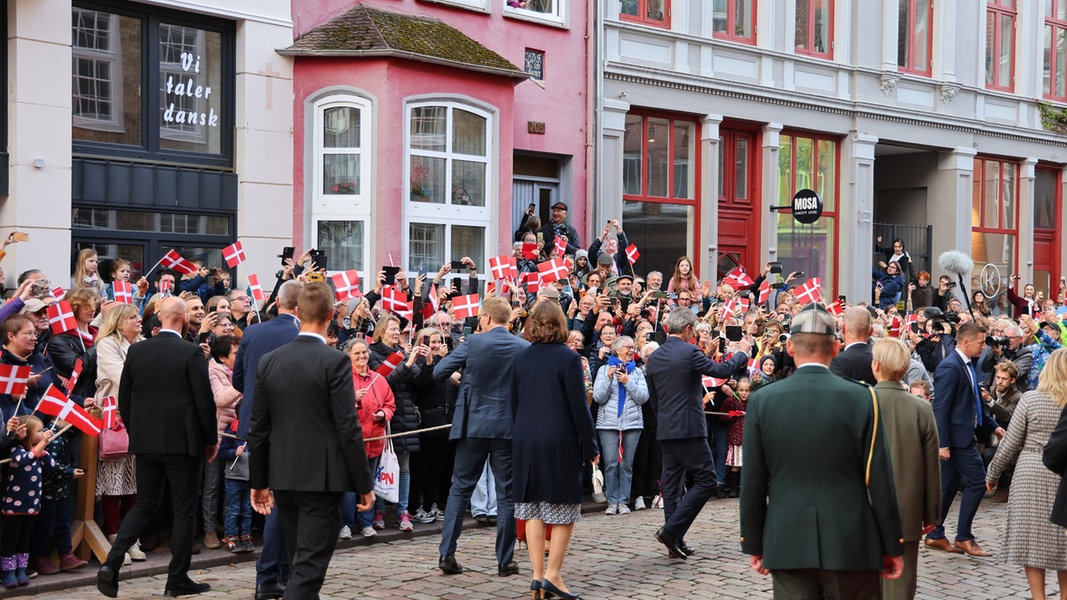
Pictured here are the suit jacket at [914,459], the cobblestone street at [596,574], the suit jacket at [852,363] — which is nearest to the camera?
the suit jacket at [914,459]

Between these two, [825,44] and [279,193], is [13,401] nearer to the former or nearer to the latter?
[279,193]

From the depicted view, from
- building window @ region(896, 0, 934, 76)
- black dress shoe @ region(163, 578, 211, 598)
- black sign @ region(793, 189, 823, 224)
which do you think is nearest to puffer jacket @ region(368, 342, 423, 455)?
black dress shoe @ region(163, 578, 211, 598)

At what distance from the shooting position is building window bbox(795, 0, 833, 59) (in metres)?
25.2

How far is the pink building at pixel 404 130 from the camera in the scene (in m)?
17.5

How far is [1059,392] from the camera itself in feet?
28.1

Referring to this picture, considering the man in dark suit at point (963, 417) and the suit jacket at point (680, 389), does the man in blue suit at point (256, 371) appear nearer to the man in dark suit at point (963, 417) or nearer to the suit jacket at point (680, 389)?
the suit jacket at point (680, 389)

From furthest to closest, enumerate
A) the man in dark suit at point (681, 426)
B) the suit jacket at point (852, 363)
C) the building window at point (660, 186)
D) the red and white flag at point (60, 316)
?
1. the building window at point (660, 186)
2. the man in dark suit at point (681, 426)
3. the red and white flag at point (60, 316)
4. the suit jacket at point (852, 363)

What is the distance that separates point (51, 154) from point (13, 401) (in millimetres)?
6760

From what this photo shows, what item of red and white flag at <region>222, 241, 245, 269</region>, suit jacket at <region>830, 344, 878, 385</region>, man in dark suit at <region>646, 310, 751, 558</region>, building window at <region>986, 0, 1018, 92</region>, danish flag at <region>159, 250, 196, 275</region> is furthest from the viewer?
building window at <region>986, 0, 1018, 92</region>

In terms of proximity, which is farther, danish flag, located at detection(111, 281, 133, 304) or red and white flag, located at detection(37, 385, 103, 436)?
danish flag, located at detection(111, 281, 133, 304)

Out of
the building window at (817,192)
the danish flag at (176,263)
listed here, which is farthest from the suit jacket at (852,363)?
the building window at (817,192)

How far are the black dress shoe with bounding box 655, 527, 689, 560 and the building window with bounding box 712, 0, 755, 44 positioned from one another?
1472 cm

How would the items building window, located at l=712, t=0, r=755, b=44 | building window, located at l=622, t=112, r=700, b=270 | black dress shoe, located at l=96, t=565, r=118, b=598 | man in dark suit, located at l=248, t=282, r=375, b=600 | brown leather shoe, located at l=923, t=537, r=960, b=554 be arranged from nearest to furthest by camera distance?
man in dark suit, located at l=248, t=282, r=375, b=600 < black dress shoe, located at l=96, t=565, r=118, b=598 < brown leather shoe, located at l=923, t=537, r=960, b=554 < building window, located at l=622, t=112, r=700, b=270 < building window, located at l=712, t=0, r=755, b=44

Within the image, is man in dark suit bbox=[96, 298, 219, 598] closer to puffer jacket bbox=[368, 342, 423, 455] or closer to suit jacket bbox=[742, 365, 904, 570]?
puffer jacket bbox=[368, 342, 423, 455]
